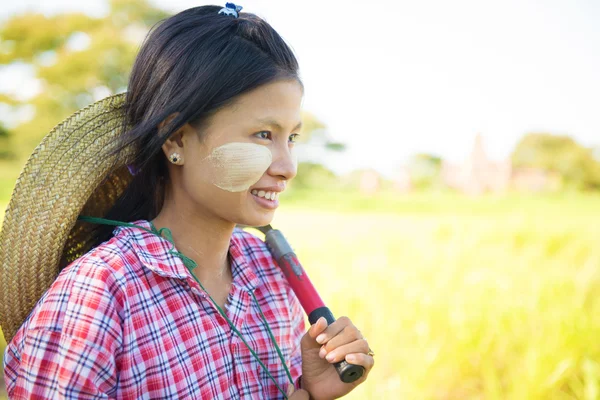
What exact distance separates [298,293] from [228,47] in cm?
75

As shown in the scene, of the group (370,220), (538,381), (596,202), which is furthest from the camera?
(370,220)

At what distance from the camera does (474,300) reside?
3752mm

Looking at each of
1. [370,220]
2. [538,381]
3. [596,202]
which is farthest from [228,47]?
[596,202]

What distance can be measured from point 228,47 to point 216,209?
442 millimetres

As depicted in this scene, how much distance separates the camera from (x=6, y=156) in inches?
720

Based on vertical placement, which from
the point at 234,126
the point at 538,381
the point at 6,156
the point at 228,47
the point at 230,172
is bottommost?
the point at 538,381

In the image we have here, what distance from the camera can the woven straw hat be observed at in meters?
1.42

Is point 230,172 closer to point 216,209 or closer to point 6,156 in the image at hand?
point 216,209

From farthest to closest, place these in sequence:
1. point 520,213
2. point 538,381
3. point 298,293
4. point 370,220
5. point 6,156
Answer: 1. point 6,156
2. point 370,220
3. point 520,213
4. point 538,381
5. point 298,293

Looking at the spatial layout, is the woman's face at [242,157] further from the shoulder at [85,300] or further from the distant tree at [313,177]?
the distant tree at [313,177]

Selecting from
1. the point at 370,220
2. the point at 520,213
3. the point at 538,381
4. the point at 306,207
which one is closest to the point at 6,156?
the point at 306,207

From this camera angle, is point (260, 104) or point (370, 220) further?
point (370, 220)

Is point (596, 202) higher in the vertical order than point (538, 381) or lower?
higher

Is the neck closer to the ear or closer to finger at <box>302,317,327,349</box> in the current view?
the ear
